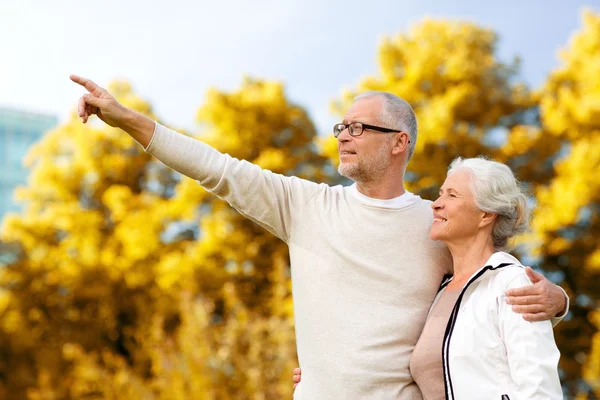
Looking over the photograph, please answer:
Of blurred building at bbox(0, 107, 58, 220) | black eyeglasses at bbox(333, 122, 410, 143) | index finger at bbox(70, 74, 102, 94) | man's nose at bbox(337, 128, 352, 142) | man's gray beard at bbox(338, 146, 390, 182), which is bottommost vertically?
man's gray beard at bbox(338, 146, 390, 182)

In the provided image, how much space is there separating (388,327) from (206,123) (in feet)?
43.7

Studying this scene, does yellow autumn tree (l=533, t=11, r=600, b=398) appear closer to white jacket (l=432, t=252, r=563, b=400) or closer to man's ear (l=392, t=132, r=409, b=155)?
man's ear (l=392, t=132, r=409, b=155)

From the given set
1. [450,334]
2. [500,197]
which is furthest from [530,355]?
[500,197]

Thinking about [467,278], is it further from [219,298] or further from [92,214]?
[92,214]

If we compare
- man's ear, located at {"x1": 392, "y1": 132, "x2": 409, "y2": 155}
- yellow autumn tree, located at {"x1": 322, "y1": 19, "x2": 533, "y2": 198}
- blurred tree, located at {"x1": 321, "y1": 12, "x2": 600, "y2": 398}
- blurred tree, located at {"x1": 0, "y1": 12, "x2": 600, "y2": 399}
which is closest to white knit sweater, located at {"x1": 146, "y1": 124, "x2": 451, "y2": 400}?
man's ear, located at {"x1": 392, "y1": 132, "x2": 409, "y2": 155}

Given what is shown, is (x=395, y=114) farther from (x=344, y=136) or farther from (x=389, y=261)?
(x=389, y=261)

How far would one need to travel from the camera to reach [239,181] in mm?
2535

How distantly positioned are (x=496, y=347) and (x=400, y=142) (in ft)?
2.78

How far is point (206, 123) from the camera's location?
1549 cm

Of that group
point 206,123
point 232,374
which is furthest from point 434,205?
point 206,123

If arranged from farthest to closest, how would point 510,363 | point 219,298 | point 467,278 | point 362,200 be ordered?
point 219,298
point 362,200
point 467,278
point 510,363

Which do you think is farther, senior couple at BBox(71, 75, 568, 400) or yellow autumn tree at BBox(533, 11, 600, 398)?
yellow autumn tree at BBox(533, 11, 600, 398)

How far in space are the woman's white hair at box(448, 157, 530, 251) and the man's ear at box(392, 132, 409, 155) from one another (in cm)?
27

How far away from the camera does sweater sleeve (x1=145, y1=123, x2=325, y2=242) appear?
242 cm
